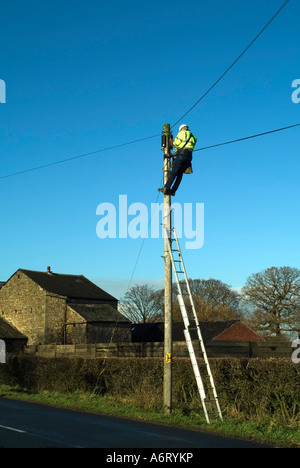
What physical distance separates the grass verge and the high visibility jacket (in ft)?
22.9

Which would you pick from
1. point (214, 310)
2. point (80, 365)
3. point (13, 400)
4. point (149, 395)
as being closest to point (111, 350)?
point (80, 365)

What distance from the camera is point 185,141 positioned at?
14.0 meters


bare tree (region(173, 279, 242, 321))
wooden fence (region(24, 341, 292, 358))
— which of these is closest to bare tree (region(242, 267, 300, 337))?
bare tree (region(173, 279, 242, 321))

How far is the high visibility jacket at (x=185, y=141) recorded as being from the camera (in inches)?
554

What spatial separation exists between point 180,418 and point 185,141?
7.17 meters

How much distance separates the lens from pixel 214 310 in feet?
261

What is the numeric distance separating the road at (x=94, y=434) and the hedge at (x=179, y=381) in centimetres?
243

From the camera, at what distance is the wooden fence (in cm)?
2042

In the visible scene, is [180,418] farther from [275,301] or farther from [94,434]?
[275,301]

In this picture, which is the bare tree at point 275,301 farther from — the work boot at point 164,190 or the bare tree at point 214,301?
the work boot at point 164,190

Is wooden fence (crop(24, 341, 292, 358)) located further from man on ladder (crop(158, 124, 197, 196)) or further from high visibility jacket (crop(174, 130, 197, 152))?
high visibility jacket (crop(174, 130, 197, 152))
